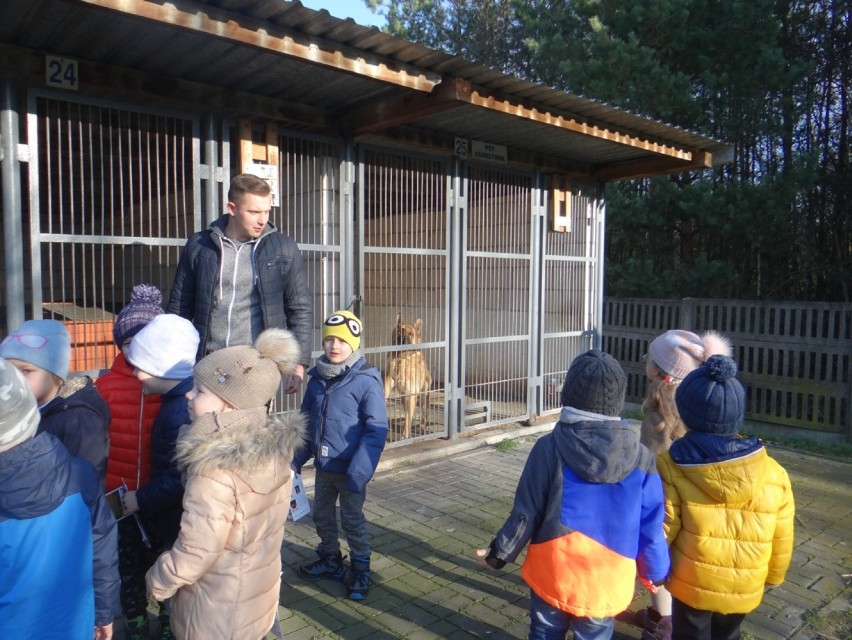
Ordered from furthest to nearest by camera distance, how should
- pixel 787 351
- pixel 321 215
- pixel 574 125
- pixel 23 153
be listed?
pixel 787 351 < pixel 574 125 < pixel 321 215 < pixel 23 153

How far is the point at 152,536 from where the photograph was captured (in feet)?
9.16

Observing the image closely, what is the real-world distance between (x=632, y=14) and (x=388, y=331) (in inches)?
264

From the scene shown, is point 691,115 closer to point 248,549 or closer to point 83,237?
point 83,237

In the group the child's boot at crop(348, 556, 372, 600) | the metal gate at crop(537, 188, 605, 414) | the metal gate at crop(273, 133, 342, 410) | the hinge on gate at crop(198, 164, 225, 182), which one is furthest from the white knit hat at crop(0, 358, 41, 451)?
the metal gate at crop(537, 188, 605, 414)

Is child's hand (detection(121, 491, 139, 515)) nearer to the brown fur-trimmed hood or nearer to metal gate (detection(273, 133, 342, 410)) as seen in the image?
the brown fur-trimmed hood

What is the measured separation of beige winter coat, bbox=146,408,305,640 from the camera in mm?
2076

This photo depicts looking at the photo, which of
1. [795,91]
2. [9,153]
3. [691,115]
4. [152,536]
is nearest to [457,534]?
[152,536]

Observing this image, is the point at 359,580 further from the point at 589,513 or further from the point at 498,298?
the point at 498,298

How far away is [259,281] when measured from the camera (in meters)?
3.77

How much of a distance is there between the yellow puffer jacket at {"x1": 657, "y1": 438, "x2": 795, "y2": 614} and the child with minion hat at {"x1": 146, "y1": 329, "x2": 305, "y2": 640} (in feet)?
5.31

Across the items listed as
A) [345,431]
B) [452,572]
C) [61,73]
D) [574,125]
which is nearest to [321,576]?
[452,572]

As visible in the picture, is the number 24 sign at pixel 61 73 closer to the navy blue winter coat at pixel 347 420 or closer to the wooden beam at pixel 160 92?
the wooden beam at pixel 160 92

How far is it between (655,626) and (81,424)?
9.11 ft

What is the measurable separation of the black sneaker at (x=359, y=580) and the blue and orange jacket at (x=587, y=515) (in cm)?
136
